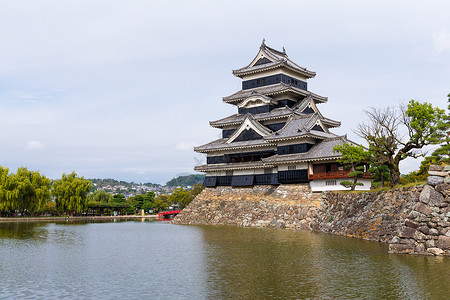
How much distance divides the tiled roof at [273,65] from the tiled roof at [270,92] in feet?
7.49

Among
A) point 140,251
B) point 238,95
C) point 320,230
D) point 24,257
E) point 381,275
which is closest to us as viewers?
point 381,275

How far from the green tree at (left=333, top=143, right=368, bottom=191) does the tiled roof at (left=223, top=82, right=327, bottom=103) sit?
43.2 feet

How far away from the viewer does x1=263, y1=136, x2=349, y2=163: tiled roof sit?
132 feet

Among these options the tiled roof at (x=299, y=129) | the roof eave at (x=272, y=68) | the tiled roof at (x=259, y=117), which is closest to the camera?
the tiled roof at (x=299, y=129)

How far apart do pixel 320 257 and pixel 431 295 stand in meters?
7.80

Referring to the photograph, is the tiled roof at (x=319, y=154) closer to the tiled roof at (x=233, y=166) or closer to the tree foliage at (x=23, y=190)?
the tiled roof at (x=233, y=166)

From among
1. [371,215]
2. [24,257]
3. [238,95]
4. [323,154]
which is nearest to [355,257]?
[371,215]

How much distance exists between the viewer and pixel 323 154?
133 ft

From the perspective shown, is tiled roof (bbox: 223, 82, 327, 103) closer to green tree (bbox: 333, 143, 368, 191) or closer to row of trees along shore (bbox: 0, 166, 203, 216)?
green tree (bbox: 333, 143, 368, 191)

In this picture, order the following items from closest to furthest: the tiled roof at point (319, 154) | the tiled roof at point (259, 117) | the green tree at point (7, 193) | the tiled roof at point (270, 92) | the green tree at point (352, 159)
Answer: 1. the green tree at point (352, 159)
2. the tiled roof at point (319, 154)
3. the tiled roof at point (259, 117)
4. the tiled roof at point (270, 92)
5. the green tree at point (7, 193)

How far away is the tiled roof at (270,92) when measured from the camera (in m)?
49.7

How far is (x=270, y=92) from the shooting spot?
5041 cm

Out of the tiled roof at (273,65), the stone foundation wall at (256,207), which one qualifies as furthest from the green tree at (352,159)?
the tiled roof at (273,65)

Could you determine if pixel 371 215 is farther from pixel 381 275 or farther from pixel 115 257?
pixel 115 257
